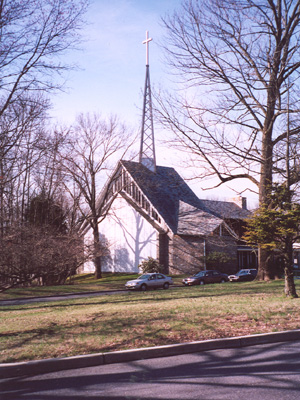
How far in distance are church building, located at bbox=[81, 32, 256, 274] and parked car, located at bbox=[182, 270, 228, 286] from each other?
10.7 ft

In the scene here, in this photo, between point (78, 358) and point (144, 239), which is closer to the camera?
point (78, 358)

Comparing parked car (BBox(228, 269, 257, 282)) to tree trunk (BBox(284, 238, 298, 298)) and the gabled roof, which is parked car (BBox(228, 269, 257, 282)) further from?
tree trunk (BBox(284, 238, 298, 298))

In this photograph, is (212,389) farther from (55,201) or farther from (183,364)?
(55,201)

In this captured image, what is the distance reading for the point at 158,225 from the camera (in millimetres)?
40375

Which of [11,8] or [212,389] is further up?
[11,8]

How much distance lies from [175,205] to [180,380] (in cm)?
3707

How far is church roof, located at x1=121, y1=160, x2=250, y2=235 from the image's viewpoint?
4022 cm

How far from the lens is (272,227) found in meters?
13.6

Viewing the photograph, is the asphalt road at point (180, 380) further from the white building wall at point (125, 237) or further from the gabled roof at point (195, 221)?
the white building wall at point (125, 237)

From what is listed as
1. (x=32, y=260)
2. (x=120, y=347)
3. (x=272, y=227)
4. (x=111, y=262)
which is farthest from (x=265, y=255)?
(x=111, y=262)

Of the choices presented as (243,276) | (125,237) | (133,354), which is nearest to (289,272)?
(133,354)

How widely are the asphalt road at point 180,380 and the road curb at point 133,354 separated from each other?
18 cm

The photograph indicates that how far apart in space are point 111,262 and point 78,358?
37671 millimetres

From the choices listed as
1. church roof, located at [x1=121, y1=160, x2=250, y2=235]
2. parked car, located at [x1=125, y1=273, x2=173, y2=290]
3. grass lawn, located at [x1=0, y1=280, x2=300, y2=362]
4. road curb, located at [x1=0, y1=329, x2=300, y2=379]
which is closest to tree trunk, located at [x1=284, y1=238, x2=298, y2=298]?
grass lawn, located at [x1=0, y1=280, x2=300, y2=362]
